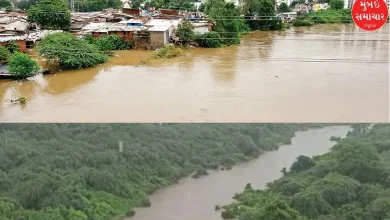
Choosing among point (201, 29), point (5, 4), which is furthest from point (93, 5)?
point (201, 29)

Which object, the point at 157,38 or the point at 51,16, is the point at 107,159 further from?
the point at 51,16

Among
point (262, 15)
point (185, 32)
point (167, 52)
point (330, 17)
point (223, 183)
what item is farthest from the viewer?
point (330, 17)

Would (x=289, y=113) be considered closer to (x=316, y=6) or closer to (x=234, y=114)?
(x=234, y=114)

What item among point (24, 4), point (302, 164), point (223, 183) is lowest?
point (223, 183)

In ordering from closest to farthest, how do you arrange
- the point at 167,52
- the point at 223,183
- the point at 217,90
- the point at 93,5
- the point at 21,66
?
the point at 223,183 → the point at 217,90 → the point at 21,66 → the point at 167,52 → the point at 93,5

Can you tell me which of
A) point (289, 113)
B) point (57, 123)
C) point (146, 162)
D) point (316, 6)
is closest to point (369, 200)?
point (289, 113)

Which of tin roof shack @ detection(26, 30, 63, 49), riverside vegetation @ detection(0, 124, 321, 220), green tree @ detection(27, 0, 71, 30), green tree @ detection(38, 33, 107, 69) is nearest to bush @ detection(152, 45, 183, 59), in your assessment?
green tree @ detection(38, 33, 107, 69)
